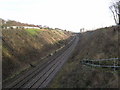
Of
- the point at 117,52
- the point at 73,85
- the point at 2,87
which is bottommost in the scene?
the point at 2,87

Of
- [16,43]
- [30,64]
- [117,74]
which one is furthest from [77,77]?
[16,43]

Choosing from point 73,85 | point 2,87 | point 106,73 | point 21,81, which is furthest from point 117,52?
point 2,87

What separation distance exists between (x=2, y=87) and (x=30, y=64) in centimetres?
1316

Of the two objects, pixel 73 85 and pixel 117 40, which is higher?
pixel 117 40

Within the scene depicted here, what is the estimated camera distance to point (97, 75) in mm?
16312

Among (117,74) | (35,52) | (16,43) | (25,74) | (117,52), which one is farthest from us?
(35,52)

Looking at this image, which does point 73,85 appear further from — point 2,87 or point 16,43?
point 16,43

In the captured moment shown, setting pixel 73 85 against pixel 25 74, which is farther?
pixel 25 74

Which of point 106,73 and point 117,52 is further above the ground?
point 117,52

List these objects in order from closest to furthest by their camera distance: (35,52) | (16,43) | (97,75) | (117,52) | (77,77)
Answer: (97,75) → (77,77) → (117,52) → (16,43) → (35,52)

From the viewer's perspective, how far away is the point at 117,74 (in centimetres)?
1491

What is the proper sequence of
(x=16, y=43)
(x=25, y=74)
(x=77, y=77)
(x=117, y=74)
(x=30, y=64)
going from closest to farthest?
1. (x=117, y=74)
2. (x=77, y=77)
3. (x=25, y=74)
4. (x=30, y=64)
5. (x=16, y=43)

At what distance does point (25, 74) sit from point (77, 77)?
1493cm

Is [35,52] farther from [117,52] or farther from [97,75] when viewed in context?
[97,75]
